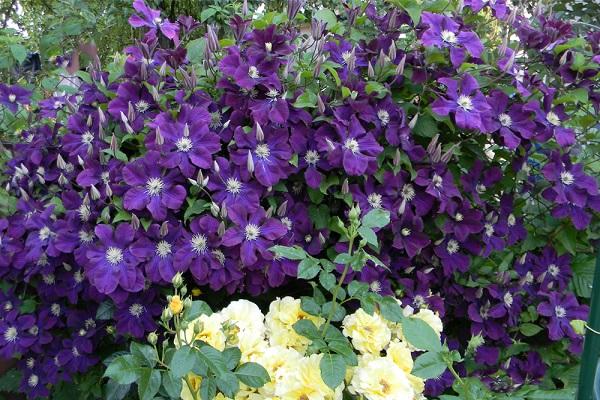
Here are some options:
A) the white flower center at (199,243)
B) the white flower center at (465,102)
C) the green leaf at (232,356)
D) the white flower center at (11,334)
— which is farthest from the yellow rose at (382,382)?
the white flower center at (11,334)

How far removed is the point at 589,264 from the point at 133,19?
1471mm

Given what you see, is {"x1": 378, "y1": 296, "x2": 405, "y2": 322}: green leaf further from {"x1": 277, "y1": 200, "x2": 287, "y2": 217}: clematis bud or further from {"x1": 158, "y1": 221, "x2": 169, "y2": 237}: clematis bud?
{"x1": 158, "y1": 221, "x2": 169, "y2": 237}: clematis bud

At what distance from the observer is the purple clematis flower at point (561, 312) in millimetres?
1753

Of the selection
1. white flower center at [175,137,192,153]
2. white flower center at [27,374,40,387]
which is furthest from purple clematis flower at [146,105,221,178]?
white flower center at [27,374,40,387]

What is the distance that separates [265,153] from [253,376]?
596 mm

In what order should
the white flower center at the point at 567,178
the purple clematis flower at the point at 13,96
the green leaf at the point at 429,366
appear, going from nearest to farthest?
the green leaf at the point at 429,366
the white flower center at the point at 567,178
the purple clematis flower at the point at 13,96

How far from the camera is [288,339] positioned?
4.18ft

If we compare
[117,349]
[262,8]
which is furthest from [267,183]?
[262,8]

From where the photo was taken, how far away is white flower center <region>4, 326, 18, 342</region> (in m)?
1.70

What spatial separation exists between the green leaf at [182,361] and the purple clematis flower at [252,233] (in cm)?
40

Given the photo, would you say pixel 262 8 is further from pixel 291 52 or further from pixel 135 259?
pixel 135 259

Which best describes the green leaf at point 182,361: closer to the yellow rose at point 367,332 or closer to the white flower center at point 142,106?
the yellow rose at point 367,332

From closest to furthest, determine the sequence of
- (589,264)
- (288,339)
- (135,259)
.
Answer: (288,339) < (135,259) < (589,264)

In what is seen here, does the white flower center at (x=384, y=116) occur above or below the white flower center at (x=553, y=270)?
above
